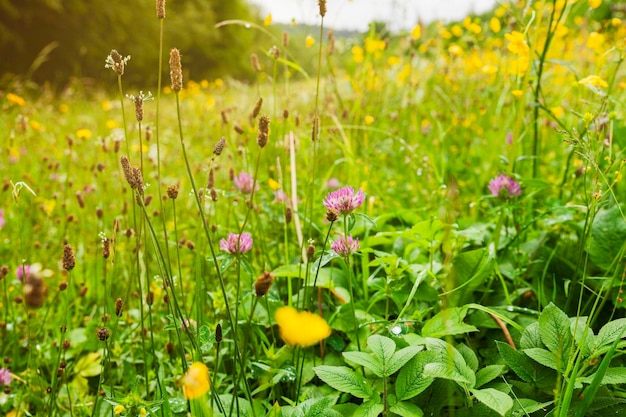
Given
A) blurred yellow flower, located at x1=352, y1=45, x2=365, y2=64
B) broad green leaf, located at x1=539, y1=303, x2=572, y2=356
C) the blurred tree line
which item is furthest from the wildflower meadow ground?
the blurred tree line

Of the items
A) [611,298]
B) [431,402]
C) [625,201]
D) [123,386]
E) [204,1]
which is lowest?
[123,386]

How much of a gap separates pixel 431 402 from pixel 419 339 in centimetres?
10

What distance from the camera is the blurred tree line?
10555mm

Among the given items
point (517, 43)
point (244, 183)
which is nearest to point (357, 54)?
point (517, 43)

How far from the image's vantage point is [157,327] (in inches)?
52.5

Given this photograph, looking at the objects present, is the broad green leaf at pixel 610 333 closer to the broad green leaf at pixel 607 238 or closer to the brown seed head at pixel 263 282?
the broad green leaf at pixel 607 238

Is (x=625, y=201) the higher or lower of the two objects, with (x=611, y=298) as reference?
higher

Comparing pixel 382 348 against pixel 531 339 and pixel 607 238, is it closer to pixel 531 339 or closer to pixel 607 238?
pixel 531 339

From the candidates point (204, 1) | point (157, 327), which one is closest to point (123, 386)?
point (157, 327)

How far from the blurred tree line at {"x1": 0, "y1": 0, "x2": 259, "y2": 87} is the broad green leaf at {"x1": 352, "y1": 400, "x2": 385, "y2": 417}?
31.3ft

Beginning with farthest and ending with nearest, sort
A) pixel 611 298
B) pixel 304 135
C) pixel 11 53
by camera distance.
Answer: pixel 11 53
pixel 304 135
pixel 611 298

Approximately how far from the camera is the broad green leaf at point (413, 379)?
77 cm

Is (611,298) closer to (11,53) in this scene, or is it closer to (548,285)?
(548,285)

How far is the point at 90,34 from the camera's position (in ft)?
37.7
